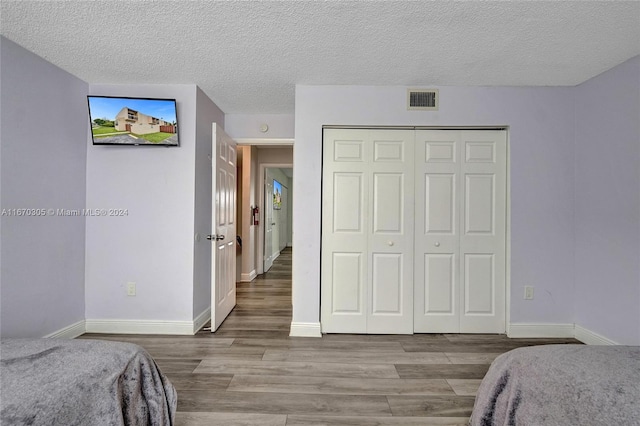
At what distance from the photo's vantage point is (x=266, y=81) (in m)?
3.08

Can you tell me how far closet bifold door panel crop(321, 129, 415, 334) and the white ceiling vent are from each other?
26 cm

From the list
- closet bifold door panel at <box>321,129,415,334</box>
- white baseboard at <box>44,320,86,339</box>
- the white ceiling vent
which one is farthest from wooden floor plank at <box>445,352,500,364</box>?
white baseboard at <box>44,320,86,339</box>

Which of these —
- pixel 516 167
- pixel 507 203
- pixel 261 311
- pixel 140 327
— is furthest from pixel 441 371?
pixel 140 327

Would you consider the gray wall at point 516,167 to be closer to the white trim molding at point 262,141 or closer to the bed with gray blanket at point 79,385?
the white trim molding at point 262,141

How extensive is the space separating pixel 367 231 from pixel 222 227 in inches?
62.2

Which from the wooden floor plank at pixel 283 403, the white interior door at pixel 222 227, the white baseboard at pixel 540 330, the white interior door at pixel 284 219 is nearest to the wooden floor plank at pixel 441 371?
the wooden floor plank at pixel 283 403

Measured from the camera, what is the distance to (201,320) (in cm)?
336

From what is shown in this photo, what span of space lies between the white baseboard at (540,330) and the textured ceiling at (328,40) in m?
2.38

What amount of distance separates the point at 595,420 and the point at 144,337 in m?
3.33

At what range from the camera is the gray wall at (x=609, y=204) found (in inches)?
101

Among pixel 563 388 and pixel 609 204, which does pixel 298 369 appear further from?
pixel 609 204

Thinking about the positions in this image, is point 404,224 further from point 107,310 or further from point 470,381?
point 107,310

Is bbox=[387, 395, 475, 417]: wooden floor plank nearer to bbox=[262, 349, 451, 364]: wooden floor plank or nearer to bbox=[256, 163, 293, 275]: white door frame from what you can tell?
bbox=[262, 349, 451, 364]: wooden floor plank

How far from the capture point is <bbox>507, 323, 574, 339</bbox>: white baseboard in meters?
3.12
